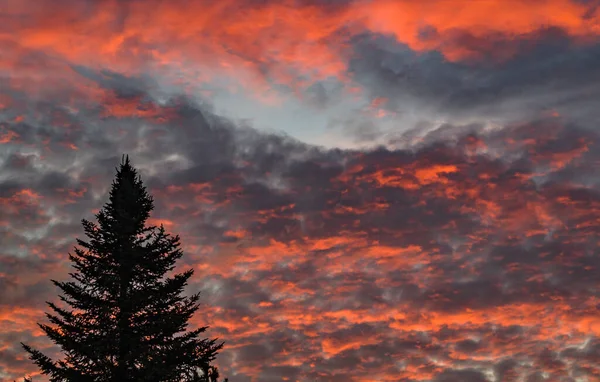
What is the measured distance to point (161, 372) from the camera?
29297 millimetres

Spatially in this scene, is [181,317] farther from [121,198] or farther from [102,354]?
[121,198]

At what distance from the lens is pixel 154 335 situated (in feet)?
102

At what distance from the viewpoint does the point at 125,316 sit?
31.0 m

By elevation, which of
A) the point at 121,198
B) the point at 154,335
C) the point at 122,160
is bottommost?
the point at 154,335

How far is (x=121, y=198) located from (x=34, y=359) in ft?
28.7

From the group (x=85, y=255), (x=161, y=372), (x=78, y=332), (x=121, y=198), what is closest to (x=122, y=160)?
(x=121, y=198)

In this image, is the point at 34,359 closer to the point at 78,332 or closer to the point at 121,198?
the point at 78,332

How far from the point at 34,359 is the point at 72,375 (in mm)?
1953

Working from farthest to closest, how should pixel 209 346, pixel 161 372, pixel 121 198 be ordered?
pixel 121 198, pixel 209 346, pixel 161 372

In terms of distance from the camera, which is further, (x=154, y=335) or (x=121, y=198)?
(x=121, y=198)

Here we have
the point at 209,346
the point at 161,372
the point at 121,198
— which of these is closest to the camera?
the point at 161,372

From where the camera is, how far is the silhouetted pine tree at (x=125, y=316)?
97.4 ft

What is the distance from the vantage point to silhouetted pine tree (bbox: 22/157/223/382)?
97.4 feet

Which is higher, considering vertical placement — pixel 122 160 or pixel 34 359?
pixel 122 160
